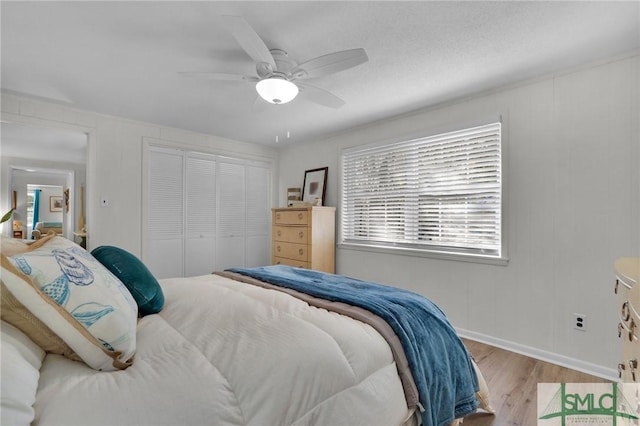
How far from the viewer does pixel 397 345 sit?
134 cm

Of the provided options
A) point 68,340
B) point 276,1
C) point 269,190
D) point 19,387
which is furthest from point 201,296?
point 269,190

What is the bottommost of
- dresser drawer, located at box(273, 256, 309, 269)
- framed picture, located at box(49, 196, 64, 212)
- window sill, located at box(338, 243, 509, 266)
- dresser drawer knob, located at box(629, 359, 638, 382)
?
dresser drawer, located at box(273, 256, 309, 269)

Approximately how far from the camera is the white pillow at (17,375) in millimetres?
621

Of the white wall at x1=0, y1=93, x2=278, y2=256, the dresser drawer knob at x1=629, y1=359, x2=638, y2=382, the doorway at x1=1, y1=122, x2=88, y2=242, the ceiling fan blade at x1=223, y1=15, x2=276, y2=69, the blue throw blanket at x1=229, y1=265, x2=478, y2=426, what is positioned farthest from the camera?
the doorway at x1=1, y1=122, x2=88, y2=242

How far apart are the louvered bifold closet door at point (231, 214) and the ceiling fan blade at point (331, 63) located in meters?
2.91

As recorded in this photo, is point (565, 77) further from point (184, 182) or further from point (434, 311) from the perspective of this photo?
point (184, 182)

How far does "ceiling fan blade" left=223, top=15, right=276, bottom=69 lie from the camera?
5.05 ft

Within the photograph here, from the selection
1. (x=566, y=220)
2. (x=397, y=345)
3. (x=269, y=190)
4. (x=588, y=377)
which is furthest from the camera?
(x=269, y=190)

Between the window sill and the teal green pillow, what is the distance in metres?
2.67

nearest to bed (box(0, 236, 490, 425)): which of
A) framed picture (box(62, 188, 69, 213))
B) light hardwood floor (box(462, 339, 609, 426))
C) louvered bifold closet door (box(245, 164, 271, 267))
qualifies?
light hardwood floor (box(462, 339, 609, 426))

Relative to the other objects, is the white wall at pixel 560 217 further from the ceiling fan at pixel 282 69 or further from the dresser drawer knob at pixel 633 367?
the ceiling fan at pixel 282 69

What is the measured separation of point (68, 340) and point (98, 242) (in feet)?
10.8

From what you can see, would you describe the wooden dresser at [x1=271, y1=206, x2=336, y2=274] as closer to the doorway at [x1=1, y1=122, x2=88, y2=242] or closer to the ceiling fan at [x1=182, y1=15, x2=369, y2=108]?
the ceiling fan at [x1=182, y1=15, x2=369, y2=108]

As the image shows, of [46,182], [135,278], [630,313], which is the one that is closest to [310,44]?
[135,278]
